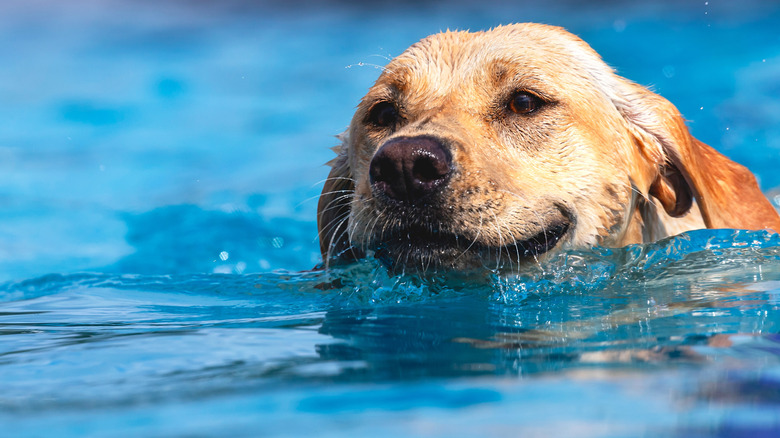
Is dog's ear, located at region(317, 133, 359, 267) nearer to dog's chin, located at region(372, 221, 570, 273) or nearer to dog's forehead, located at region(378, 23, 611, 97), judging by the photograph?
dog's forehead, located at region(378, 23, 611, 97)

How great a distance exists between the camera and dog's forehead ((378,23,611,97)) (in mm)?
4000

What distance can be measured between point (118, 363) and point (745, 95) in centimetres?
994

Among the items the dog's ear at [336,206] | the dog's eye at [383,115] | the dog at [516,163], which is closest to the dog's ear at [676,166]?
the dog at [516,163]

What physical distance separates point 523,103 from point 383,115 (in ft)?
2.47

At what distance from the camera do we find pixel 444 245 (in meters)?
3.45

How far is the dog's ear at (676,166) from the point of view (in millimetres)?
4094

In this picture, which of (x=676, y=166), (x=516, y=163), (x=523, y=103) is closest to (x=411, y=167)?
(x=516, y=163)

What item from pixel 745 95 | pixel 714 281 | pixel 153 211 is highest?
pixel 745 95

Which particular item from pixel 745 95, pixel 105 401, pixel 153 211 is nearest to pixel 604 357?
pixel 105 401

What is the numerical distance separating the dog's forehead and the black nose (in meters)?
0.83

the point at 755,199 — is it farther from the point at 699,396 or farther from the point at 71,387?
the point at 71,387

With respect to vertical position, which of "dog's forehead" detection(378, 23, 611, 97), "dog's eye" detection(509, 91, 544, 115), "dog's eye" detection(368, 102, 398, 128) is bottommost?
"dog's eye" detection(509, 91, 544, 115)

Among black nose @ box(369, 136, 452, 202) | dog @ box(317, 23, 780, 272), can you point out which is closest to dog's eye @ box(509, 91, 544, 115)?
dog @ box(317, 23, 780, 272)

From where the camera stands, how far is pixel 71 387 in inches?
92.4
